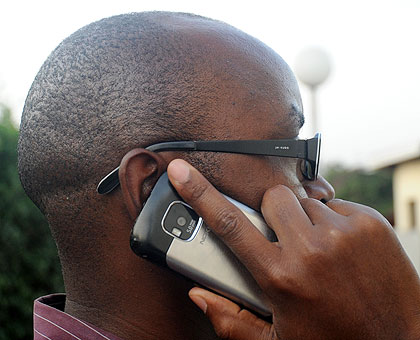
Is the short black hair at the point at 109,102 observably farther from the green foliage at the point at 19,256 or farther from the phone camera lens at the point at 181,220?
the green foliage at the point at 19,256

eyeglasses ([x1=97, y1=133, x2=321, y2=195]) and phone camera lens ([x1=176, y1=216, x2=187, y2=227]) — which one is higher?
eyeglasses ([x1=97, y1=133, x2=321, y2=195])

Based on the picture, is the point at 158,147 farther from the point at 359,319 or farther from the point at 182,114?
the point at 359,319

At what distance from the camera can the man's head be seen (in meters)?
2.08

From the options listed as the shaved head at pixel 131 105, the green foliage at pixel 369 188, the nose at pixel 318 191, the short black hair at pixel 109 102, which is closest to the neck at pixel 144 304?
the shaved head at pixel 131 105

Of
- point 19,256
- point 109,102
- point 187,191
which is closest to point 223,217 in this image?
point 187,191

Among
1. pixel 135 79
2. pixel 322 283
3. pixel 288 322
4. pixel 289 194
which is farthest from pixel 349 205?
pixel 135 79

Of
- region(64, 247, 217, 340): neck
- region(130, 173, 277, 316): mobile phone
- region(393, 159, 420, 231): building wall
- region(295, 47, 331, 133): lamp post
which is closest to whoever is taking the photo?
region(130, 173, 277, 316): mobile phone

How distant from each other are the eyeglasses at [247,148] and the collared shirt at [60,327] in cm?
52

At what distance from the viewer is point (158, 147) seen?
205cm

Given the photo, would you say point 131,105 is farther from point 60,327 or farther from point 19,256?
point 19,256

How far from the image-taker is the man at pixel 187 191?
6.01 feet

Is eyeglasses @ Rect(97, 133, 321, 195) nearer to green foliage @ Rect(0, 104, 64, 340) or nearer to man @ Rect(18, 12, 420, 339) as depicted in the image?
man @ Rect(18, 12, 420, 339)

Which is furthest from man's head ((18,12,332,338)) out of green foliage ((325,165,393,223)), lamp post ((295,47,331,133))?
green foliage ((325,165,393,223))

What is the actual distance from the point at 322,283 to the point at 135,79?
3.18 ft
